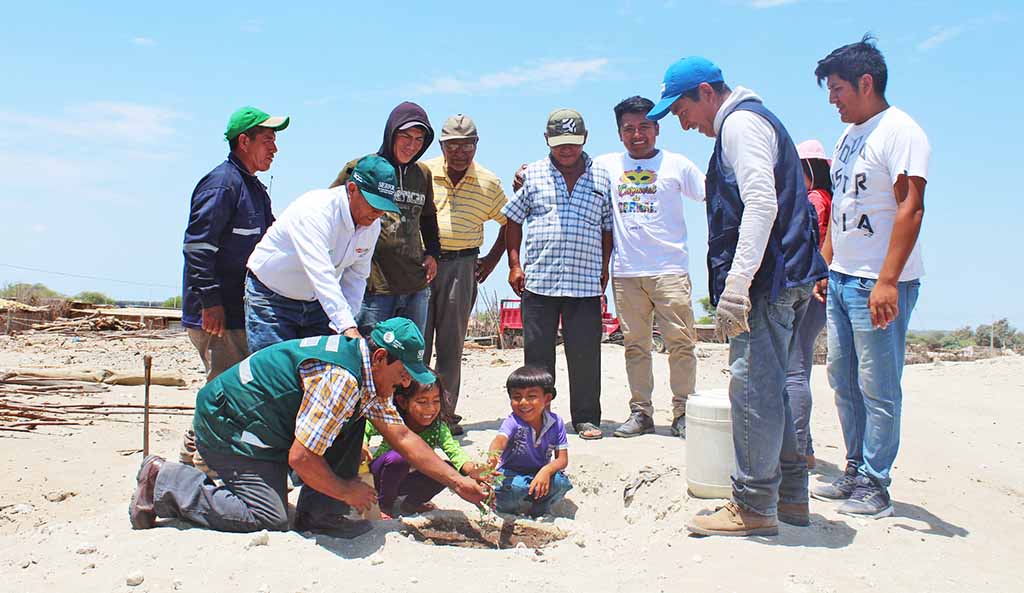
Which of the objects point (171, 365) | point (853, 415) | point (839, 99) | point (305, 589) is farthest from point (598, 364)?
point (171, 365)

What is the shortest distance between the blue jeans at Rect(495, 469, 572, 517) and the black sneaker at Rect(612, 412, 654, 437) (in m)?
1.55

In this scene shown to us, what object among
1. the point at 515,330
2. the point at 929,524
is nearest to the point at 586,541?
the point at 929,524

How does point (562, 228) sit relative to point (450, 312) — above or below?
above

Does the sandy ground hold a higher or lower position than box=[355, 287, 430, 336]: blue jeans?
lower

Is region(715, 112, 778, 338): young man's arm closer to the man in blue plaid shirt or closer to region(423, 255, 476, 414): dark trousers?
the man in blue plaid shirt

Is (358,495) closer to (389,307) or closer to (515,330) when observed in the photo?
(389,307)

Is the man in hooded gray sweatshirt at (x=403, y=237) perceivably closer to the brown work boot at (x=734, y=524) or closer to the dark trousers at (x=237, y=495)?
the dark trousers at (x=237, y=495)

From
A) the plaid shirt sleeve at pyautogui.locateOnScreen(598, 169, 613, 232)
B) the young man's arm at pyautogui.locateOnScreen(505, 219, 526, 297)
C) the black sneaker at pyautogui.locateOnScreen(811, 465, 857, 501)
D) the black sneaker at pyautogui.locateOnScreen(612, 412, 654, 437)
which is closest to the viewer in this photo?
the black sneaker at pyautogui.locateOnScreen(811, 465, 857, 501)

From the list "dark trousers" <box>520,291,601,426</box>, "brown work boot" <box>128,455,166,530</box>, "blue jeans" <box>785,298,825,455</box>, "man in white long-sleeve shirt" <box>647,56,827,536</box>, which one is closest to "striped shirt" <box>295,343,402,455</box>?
"brown work boot" <box>128,455,166,530</box>

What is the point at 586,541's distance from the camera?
3.94m

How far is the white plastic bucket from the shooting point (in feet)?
14.1

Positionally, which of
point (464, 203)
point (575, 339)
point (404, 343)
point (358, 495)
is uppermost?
point (464, 203)

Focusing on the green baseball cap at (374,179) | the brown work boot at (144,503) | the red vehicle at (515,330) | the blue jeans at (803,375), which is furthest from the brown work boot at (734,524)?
the red vehicle at (515,330)

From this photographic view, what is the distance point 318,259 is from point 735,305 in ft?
6.49
